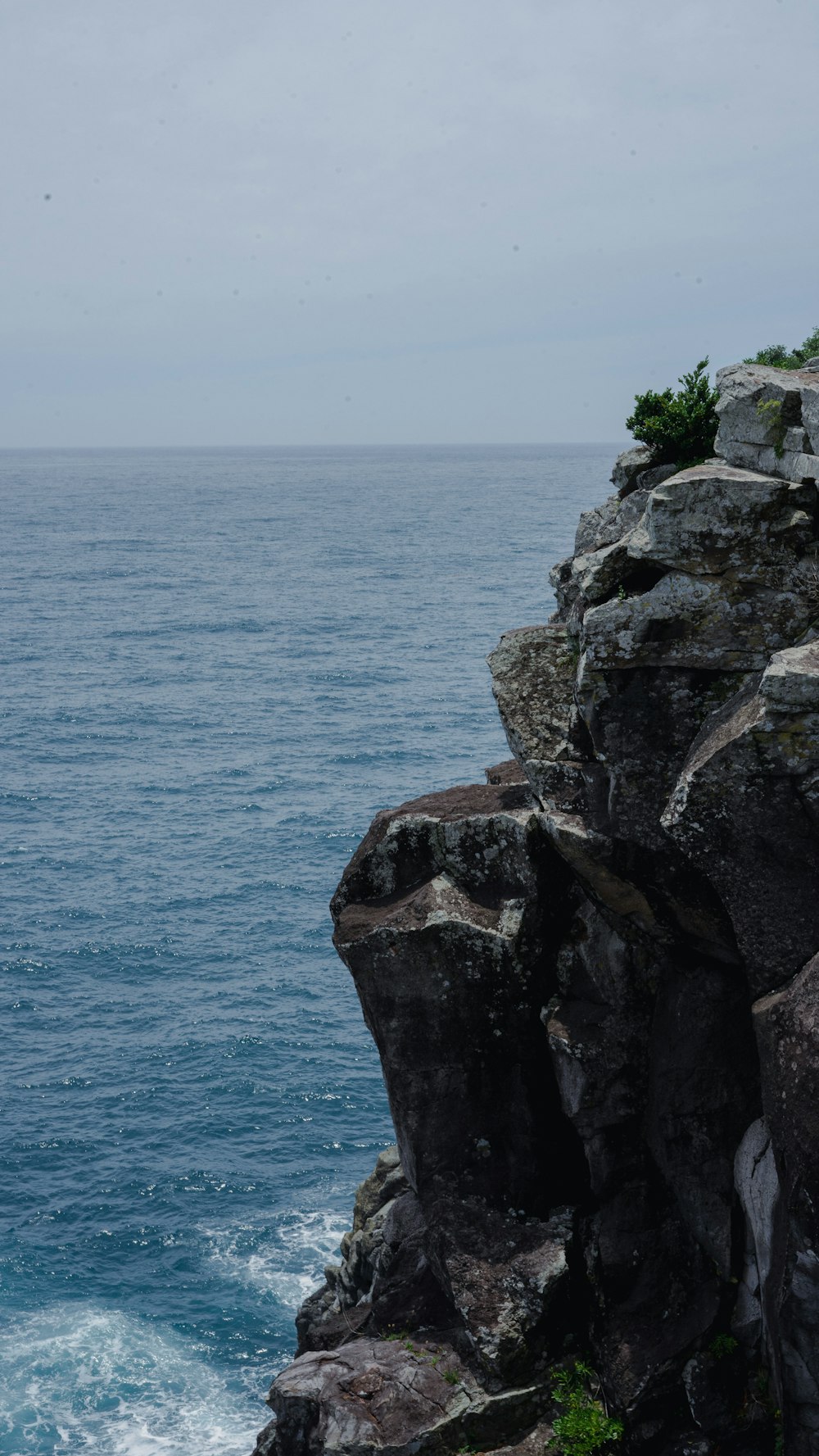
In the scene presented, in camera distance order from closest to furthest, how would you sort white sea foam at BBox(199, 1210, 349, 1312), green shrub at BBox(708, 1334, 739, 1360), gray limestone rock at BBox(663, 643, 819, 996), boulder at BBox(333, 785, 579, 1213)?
gray limestone rock at BBox(663, 643, 819, 996), green shrub at BBox(708, 1334, 739, 1360), boulder at BBox(333, 785, 579, 1213), white sea foam at BBox(199, 1210, 349, 1312)

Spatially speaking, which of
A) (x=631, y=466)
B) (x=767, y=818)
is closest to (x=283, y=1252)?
(x=767, y=818)

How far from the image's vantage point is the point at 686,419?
3053 cm

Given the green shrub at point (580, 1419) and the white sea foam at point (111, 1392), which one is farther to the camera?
the white sea foam at point (111, 1392)

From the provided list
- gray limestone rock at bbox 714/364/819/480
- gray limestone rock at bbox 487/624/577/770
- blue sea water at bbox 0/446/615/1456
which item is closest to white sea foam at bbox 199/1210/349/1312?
blue sea water at bbox 0/446/615/1456

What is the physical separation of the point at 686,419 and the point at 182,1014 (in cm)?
4552

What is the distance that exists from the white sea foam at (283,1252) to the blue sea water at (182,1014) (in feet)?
0.42

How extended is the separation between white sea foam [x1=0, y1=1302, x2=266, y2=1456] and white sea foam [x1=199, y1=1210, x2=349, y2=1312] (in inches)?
153

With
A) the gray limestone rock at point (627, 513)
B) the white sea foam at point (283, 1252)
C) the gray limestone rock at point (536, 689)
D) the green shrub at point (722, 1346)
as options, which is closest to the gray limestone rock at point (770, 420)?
the gray limestone rock at point (627, 513)

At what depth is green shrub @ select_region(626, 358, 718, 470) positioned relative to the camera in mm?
30500

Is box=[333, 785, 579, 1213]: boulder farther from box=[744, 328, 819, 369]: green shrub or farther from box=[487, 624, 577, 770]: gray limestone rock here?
box=[744, 328, 819, 369]: green shrub

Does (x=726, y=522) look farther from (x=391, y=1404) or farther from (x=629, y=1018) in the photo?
(x=391, y=1404)

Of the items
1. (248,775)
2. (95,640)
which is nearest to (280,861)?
(248,775)

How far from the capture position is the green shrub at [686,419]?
3050 cm

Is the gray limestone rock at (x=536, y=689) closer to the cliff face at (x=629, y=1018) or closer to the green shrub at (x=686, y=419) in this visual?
the cliff face at (x=629, y=1018)
